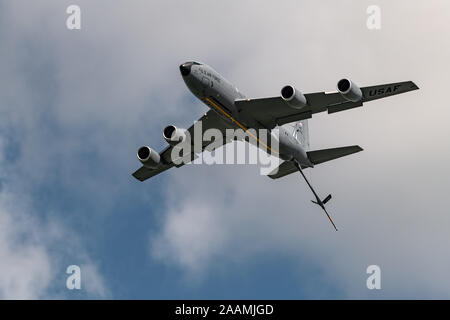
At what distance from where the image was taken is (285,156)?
140ft

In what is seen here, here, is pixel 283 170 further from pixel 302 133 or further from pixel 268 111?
pixel 268 111

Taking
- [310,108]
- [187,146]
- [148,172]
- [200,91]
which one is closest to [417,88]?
[310,108]

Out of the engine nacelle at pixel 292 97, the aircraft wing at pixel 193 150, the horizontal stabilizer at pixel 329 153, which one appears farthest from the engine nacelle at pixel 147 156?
the horizontal stabilizer at pixel 329 153

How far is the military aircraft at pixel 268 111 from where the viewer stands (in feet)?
118

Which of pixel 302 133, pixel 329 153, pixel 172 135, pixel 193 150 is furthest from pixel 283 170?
pixel 172 135

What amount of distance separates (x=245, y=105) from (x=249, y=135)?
308 cm

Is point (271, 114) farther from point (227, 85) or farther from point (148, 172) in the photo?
point (148, 172)

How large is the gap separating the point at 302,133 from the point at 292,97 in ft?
44.7

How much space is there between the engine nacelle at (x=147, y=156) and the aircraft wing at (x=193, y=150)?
1.92 metres

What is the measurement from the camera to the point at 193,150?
45188 mm

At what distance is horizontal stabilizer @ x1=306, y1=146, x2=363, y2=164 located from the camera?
4281 cm

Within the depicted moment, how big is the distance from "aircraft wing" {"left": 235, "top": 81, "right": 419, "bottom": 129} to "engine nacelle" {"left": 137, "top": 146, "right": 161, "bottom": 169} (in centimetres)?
737

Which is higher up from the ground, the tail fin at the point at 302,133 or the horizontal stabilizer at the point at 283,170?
the tail fin at the point at 302,133

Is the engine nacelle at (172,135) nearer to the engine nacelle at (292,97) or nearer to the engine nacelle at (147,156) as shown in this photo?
the engine nacelle at (147,156)
